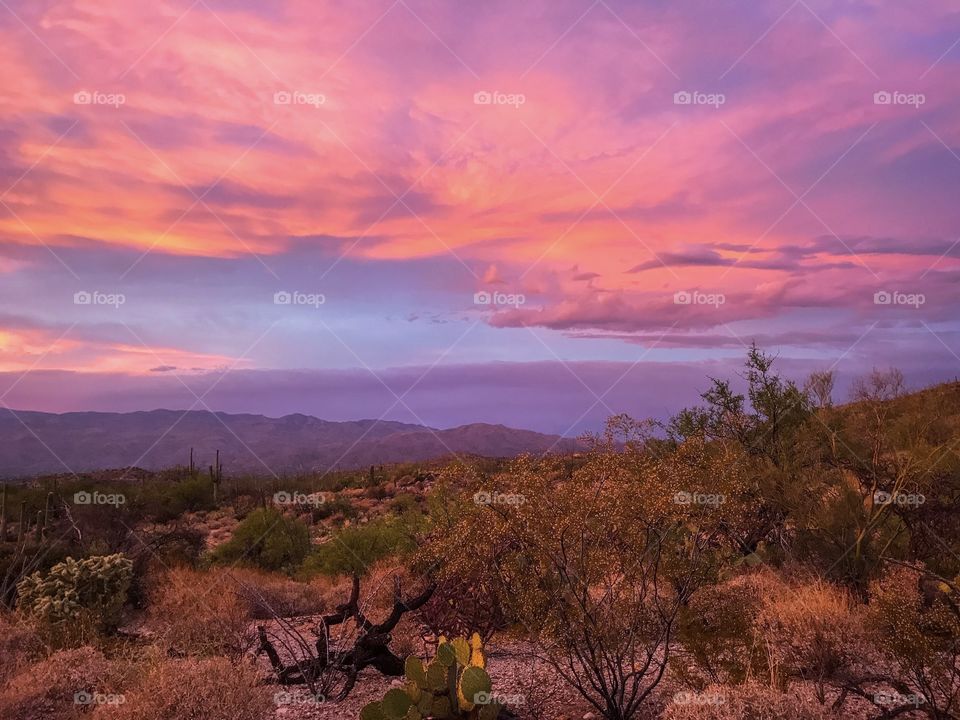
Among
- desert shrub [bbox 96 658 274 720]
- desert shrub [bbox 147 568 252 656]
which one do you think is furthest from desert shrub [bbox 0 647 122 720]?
desert shrub [bbox 147 568 252 656]

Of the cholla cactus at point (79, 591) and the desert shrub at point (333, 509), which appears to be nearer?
the cholla cactus at point (79, 591)

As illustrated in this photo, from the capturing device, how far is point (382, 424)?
5910 inches

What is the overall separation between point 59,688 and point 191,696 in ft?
8.75

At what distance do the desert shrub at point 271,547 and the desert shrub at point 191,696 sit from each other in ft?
37.7

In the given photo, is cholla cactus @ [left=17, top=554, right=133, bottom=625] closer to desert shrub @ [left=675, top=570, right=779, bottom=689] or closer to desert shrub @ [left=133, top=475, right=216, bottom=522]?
desert shrub @ [left=675, top=570, right=779, bottom=689]

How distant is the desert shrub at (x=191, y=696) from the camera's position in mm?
7688

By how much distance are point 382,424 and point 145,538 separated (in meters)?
133

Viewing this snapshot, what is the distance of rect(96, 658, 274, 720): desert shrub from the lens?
7688mm

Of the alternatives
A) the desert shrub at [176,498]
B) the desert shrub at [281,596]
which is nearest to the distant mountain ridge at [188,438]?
the desert shrub at [176,498]

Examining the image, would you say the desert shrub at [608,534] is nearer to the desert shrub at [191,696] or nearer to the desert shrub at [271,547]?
the desert shrub at [191,696]

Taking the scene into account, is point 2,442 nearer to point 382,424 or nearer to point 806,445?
point 382,424

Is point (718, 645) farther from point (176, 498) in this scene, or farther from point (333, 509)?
point (176, 498)

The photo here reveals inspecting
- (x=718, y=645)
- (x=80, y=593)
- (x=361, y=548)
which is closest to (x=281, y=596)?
(x=361, y=548)

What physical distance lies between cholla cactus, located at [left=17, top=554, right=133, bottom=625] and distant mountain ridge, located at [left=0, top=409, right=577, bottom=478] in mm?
67663
